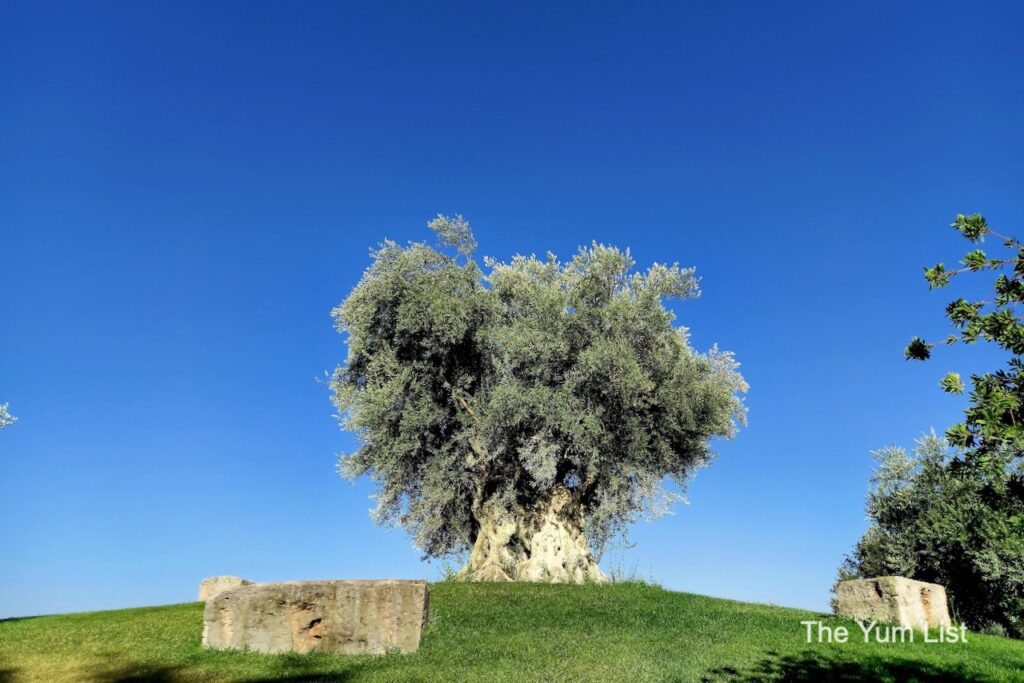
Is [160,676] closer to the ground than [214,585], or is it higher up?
closer to the ground

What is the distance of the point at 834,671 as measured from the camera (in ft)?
47.8

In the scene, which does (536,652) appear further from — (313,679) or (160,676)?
(160,676)

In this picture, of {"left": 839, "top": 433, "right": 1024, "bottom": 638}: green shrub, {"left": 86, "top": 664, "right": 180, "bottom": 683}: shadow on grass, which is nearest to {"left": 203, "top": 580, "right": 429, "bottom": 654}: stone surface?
{"left": 86, "top": 664, "right": 180, "bottom": 683}: shadow on grass

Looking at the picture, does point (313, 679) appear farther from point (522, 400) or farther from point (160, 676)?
point (522, 400)

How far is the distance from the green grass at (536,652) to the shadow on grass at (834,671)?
0.04m

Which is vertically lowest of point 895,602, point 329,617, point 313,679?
point 313,679

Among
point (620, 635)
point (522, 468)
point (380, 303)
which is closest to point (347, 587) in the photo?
point (620, 635)

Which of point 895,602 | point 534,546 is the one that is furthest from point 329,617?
point 895,602

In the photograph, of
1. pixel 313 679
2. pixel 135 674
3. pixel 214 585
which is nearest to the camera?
pixel 313 679

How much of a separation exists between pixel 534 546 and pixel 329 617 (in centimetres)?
1415

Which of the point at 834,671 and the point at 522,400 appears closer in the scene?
the point at 834,671

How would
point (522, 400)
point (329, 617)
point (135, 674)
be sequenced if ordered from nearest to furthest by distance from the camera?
1. point (135, 674)
2. point (329, 617)
3. point (522, 400)

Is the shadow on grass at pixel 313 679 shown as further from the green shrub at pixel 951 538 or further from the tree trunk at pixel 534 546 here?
the green shrub at pixel 951 538

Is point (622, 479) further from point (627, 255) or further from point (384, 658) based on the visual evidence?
point (384, 658)
